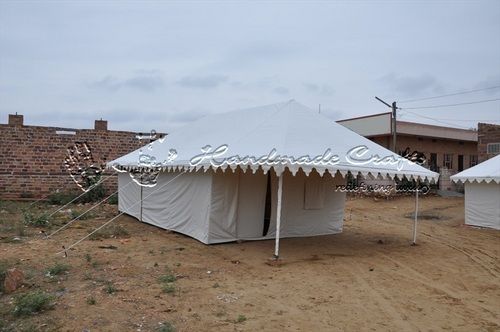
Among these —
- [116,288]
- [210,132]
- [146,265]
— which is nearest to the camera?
A: [116,288]

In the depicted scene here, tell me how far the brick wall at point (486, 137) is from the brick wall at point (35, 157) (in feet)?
59.1

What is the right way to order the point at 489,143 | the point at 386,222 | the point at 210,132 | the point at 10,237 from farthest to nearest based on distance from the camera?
1. the point at 489,143
2. the point at 386,222
3. the point at 210,132
4. the point at 10,237

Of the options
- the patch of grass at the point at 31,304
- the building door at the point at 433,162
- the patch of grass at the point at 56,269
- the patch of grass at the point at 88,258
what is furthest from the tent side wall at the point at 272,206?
the building door at the point at 433,162

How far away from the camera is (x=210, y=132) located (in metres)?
12.1

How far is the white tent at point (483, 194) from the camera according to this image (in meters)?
13.5

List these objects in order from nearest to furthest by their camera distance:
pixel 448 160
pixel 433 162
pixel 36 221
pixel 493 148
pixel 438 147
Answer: pixel 36 221 < pixel 493 148 < pixel 433 162 < pixel 438 147 < pixel 448 160

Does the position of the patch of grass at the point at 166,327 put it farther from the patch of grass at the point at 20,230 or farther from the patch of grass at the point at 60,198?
Result: the patch of grass at the point at 60,198

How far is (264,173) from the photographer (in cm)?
915

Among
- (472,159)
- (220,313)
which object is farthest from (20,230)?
(472,159)

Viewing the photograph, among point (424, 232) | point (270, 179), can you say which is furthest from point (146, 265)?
point (424, 232)

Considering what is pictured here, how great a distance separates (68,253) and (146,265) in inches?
71.1

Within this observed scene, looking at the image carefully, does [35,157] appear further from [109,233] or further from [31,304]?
[31,304]

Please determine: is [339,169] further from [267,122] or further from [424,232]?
[424,232]

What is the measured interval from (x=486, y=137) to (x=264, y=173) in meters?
17.6
